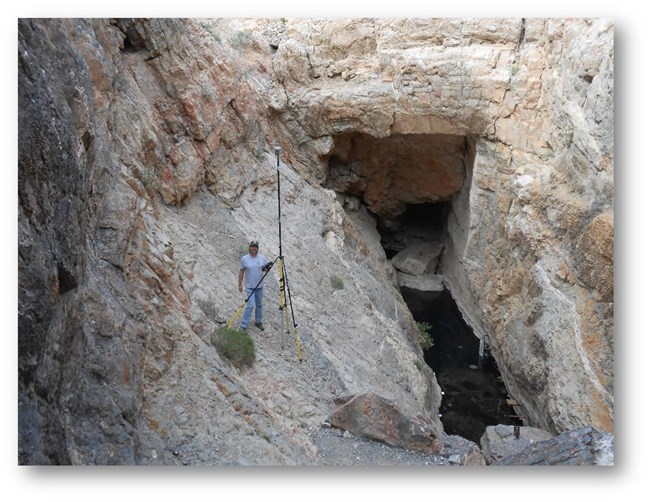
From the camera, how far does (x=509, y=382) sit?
10328mm

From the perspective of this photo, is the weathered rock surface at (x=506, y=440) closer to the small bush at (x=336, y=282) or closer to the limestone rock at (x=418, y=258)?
the small bush at (x=336, y=282)

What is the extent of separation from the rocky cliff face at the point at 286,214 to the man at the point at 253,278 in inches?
10.9

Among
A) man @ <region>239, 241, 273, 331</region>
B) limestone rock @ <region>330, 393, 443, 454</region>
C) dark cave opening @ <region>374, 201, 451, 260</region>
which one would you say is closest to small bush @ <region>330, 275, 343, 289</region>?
man @ <region>239, 241, 273, 331</region>

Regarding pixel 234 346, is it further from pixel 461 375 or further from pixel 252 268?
pixel 461 375

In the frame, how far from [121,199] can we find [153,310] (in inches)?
43.7

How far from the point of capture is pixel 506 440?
7871mm

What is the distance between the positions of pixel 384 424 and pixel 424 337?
5740 mm

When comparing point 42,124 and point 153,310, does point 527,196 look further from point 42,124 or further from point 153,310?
point 42,124

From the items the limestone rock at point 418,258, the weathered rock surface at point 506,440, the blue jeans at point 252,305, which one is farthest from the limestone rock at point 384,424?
the limestone rock at point 418,258

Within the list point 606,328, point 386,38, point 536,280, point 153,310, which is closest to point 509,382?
point 536,280

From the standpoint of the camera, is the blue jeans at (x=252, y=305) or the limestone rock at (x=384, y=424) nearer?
the limestone rock at (x=384, y=424)

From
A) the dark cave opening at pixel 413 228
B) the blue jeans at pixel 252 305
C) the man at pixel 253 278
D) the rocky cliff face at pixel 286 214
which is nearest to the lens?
the rocky cliff face at pixel 286 214

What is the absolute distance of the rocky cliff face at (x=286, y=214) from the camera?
14.5 feet

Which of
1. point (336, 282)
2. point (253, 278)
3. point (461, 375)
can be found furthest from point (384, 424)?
point (461, 375)
